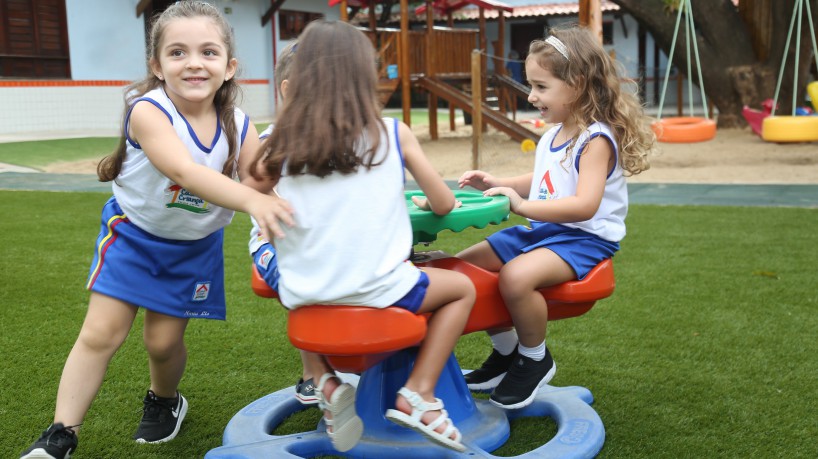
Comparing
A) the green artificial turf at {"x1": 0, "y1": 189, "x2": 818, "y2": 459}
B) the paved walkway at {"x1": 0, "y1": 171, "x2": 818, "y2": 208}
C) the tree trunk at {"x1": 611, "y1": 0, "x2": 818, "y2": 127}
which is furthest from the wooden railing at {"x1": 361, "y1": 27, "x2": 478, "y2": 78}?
the green artificial turf at {"x1": 0, "y1": 189, "x2": 818, "y2": 459}

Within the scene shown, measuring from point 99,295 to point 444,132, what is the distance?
13612mm

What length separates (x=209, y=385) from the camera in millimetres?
2859

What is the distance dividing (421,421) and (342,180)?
23.5 inches

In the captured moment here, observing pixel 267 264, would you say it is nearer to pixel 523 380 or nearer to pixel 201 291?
pixel 201 291

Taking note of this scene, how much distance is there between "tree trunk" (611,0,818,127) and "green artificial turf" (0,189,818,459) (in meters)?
7.58

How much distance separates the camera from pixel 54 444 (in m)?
2.05

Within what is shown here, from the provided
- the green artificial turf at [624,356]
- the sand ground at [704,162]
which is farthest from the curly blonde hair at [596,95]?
the sand ground at [704,162]

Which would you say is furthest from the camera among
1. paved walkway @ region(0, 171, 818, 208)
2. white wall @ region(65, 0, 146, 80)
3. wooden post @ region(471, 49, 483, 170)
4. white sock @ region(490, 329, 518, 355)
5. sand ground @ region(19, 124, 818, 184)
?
white wall @ region(65, 0, 146, 80)

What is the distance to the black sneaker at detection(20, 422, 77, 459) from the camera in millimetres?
2010

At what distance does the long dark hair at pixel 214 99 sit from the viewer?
87.3 inches

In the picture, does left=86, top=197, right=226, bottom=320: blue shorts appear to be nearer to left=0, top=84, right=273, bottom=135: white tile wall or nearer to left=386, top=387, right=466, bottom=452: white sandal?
left=386, top=387, right=466, bottom=452: white sandal

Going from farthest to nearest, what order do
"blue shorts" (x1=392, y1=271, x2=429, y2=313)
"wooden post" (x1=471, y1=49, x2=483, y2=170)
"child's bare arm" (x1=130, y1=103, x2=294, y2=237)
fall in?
"wooden post" (x1=471, y1=49, x2=483, y2=170) < "blue shorts" (x1=392, y1=271, x2=429, y2=313) < "child's bare arm" (x1=130, y1=103, x2=294, y2=237)

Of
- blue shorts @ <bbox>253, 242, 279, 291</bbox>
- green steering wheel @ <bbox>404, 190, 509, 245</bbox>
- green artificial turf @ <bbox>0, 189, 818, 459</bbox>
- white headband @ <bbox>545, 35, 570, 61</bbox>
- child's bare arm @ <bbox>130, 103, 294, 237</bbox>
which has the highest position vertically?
white headband @ <bbox>545, 35, 570, 61</bbox>

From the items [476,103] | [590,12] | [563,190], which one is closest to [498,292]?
[563,190]
